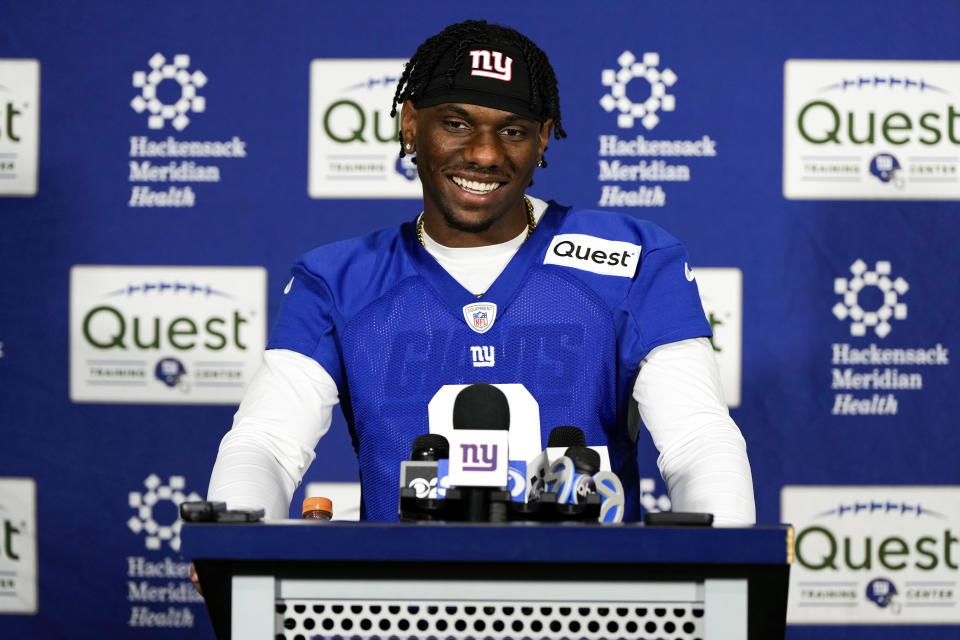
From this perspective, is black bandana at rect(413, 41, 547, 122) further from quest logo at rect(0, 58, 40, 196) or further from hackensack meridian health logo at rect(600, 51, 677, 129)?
quest logo at rect(0, 58, 40, 196)

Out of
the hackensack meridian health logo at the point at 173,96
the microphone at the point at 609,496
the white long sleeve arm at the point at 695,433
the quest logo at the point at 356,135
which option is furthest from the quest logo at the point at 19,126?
the microphone at the point at 609,496

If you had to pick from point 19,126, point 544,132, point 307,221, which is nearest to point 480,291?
point 544,132

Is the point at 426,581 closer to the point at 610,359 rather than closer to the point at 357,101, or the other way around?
the point at 610,359

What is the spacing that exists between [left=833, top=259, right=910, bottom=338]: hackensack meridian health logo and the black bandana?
1.29 metres

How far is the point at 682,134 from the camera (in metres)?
2.65

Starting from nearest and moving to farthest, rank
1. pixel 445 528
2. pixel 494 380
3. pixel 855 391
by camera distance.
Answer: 1. pixel 445 528
2. pixel 494 380
3. pixel 855 391

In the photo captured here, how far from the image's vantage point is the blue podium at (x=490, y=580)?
2.49ft

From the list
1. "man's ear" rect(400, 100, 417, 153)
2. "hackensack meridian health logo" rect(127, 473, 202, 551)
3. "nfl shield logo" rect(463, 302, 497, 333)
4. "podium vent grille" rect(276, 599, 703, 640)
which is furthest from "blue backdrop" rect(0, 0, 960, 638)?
"podium vent grille" rect(276, 599, 703, 640)

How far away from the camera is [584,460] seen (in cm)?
92

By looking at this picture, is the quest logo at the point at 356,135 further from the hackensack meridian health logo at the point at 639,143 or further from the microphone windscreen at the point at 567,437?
the microphone windscreen at the point at 567,437

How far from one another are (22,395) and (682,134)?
70.5 inches

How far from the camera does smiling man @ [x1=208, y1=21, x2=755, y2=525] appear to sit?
1.55 m

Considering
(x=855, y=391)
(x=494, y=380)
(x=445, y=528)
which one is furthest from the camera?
(x=855, y=391)

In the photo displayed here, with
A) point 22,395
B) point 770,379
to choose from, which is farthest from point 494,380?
point 22,395
